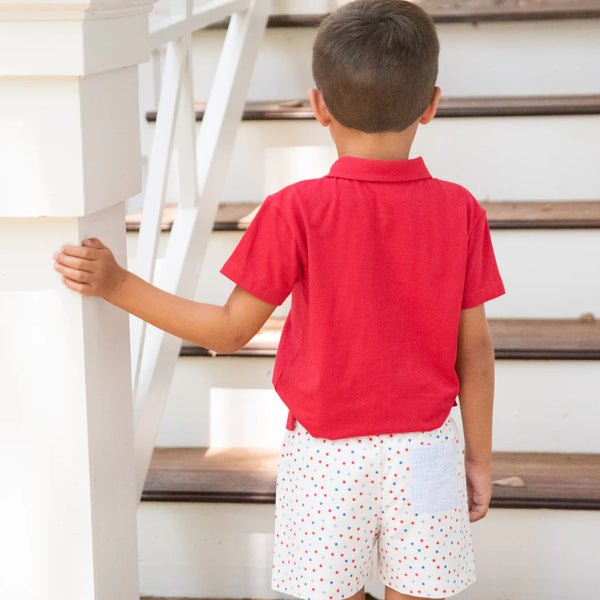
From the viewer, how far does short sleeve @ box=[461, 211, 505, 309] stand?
1.18 metres

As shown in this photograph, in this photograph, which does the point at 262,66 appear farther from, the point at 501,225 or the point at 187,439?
the point at 187,439

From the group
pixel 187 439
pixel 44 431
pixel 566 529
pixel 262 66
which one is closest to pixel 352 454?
pixel 44 431

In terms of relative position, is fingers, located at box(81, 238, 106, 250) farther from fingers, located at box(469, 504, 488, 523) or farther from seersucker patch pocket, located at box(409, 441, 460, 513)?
fingers, located at box(469, 504, 488, 523)

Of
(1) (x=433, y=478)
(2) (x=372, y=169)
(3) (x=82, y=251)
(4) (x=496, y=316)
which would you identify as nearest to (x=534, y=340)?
(4) (x=496, y=316)

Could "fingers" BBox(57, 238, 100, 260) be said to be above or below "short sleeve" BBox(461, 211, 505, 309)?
above

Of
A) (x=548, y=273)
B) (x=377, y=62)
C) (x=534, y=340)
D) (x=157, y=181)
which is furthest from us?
(x=548, y=273)

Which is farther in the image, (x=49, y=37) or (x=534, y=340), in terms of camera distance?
(x=534, y=340)

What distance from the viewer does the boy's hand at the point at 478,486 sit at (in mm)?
1322

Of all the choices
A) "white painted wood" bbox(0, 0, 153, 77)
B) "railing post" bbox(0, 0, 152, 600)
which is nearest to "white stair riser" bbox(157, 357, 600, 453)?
"railing post" bbox(0, 0, 152, 600)

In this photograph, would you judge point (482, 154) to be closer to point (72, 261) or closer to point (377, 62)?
point (377, 62)

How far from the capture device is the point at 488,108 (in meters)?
2.19

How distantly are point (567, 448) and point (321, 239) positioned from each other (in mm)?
978

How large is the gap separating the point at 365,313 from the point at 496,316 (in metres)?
0.98

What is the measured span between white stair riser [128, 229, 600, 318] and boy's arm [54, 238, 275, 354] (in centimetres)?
91
